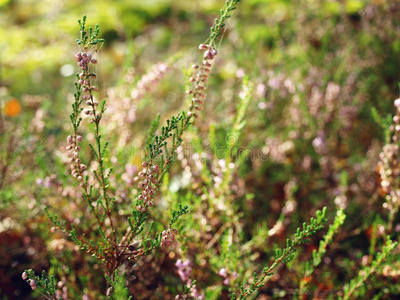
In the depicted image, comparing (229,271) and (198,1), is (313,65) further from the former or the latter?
(198,1)

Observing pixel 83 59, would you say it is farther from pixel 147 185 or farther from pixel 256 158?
pixel 256 158

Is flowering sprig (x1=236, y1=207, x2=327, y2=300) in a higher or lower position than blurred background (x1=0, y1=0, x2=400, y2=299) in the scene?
lower

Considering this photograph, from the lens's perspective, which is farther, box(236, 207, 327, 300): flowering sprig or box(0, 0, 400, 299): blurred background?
box(0, 0, 400, 299): blurred background

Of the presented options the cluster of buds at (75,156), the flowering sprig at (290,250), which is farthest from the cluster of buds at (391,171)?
the cluster of buds at (75,156)

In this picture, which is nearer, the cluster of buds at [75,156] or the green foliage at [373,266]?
the cluster of buds at [75,156]

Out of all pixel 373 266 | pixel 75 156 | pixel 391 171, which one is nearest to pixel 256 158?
pixel 391 171

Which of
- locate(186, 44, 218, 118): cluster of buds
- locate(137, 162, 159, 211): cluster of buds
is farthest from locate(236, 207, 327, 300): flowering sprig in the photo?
locate(186, 44, 218, 118): cluster of buds

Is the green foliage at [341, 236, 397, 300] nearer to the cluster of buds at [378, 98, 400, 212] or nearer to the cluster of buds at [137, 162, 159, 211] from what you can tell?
the cluster of buds at [378, 98, 400, 212]

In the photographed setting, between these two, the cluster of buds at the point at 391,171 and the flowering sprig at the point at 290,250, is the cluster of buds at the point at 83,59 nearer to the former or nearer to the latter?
the flowering sprig at the point at 290,250

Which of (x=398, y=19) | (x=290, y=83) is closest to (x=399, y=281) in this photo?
(x=290, y=83)

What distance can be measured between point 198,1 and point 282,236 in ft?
15.3

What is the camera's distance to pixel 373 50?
9.41ft

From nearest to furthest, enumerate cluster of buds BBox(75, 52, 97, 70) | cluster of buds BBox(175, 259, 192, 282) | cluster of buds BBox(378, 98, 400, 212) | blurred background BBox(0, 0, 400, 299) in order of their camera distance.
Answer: cluster of buds BBox(75, 52, 97, 70) → cluster of buds BBox(175, 259, 192, 282) → cluster of buds BBox(378, 98, 400, 212) → blurred background BBox(0, 0, 400, 299)

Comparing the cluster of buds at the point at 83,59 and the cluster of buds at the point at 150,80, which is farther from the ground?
the cluster of buds at the point at 150,80
